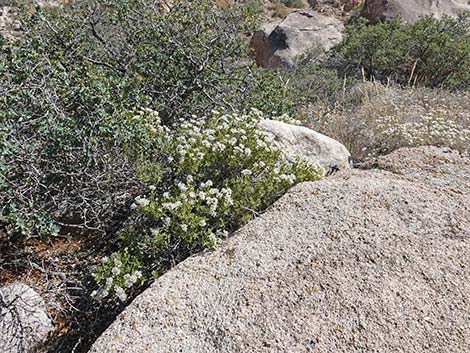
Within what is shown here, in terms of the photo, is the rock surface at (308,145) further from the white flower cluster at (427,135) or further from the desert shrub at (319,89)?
the desert shrub at (319,89)

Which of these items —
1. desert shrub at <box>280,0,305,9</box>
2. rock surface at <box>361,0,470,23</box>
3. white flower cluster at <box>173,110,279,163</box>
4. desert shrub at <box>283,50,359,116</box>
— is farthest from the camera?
desert shrub at <box>280,0,305,9</box>

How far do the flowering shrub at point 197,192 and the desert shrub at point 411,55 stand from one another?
6557 millimetres

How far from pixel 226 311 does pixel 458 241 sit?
5.03 ft

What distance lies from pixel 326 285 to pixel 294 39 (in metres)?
12.2

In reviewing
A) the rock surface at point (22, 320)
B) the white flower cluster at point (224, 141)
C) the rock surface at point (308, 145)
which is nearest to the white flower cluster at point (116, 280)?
the rock surface at point (22, 320)

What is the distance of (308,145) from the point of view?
160 inches

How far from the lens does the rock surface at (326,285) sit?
2133 millimetres

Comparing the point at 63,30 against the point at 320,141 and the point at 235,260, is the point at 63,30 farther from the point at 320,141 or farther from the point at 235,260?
the point at 235,260

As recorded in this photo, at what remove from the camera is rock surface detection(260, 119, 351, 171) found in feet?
13.0

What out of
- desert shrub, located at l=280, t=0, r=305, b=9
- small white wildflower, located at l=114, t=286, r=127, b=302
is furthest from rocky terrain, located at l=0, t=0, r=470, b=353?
desert shrub, located at l=280, t=0, r=305, b=9

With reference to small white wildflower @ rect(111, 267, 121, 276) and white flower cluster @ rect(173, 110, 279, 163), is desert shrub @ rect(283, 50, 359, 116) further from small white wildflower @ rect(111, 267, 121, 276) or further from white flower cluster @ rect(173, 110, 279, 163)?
small white wildflower @ rect(111, 267, 121, 276)

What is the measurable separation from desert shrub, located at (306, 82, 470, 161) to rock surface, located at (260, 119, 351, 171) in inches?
33.1

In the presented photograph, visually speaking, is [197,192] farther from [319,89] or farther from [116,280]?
[319,89]

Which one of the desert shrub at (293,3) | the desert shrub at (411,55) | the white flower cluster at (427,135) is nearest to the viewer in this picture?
the white flower cluster at (427,135)
